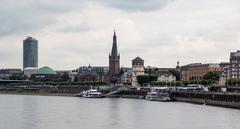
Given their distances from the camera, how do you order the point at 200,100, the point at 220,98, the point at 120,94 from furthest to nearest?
the point at 120,94 → the point at 200,100 → the point at 220,98

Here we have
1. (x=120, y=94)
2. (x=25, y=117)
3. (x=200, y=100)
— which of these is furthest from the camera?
(x=120, y=94)

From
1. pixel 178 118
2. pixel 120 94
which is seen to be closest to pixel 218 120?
pixel 178 118

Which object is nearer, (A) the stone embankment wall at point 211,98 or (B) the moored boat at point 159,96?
(A) the stone embankment wall at point 211,98

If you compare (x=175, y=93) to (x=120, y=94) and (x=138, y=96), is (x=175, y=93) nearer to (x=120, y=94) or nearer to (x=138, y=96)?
(x=138, y=96)

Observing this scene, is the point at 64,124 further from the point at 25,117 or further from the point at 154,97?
the point at 154,97

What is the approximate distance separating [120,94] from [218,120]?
391 feet

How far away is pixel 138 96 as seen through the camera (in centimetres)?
18538

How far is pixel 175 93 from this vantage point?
15925 cm

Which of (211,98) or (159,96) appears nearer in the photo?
(211,98)

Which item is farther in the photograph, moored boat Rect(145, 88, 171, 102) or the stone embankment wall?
moored boat Rect(145, 88, 171, 102)

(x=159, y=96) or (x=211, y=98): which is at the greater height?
(x=159, y=96)

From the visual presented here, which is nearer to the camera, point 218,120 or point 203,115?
point 218,120

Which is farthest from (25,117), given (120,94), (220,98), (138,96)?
(120,94)

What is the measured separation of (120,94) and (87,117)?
111785 mm
